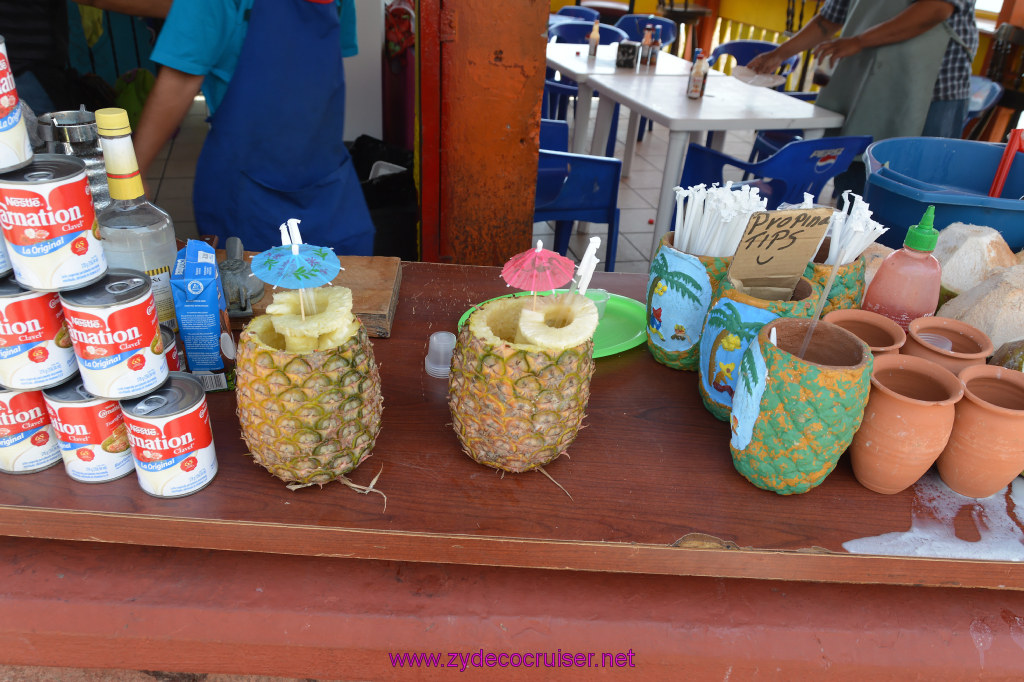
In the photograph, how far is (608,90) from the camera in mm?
4074

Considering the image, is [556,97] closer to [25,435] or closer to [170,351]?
[170,351]

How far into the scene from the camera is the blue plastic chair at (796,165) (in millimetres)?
3066

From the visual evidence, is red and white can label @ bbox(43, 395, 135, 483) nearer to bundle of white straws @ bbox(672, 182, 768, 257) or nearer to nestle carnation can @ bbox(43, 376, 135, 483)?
nestle carnation can @ bbox(43, 376, 135, 483)

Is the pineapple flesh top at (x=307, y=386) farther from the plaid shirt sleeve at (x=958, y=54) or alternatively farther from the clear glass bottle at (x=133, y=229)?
the plaid shirt sleeve at (x=958, y=54)

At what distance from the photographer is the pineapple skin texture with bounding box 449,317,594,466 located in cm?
98

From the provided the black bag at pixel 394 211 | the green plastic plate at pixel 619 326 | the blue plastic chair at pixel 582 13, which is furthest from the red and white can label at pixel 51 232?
the blue plastic chair at pixel 582 13

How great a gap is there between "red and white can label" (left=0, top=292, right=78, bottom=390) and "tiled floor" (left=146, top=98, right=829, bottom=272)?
3002 mm

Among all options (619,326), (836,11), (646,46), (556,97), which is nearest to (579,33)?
(556,97)

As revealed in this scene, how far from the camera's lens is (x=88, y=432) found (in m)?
0.99

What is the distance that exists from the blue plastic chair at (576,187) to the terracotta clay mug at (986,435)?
2.27 m

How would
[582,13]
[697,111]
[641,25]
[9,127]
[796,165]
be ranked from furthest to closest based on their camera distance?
[582,13] < [641,25] < [697,111] < [796,165] < [9,127]

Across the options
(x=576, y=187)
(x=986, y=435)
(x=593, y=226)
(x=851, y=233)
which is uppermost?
(x=851, y=233)

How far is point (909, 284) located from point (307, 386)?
1151 millimetres

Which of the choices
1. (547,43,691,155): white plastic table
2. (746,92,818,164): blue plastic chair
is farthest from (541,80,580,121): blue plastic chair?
(746,92,818,164): blue plastic chair
